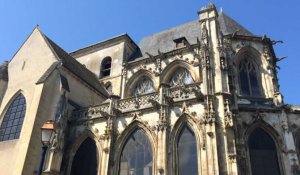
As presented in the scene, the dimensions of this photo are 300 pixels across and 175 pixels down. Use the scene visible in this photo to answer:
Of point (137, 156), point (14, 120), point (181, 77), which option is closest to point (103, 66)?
point (181, 77)

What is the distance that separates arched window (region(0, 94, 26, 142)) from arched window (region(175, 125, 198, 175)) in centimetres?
740

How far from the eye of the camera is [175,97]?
12.2 m

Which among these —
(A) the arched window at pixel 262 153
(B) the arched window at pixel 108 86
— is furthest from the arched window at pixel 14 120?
(A) the arched window at pixel 262 153

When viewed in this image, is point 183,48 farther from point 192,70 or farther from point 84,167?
point 84,167

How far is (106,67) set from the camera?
21.6 meters

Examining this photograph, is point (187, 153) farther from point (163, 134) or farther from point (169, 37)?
point (169, 37)

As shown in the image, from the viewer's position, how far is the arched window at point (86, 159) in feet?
42.0

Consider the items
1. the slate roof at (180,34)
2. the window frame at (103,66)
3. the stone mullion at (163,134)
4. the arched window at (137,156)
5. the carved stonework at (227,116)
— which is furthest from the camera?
the window frame at (103,66)

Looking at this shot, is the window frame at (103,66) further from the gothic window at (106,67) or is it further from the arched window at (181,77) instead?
the arched window at (181,77)

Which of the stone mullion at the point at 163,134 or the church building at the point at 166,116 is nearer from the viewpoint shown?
the stone mullion at the point at 163,134

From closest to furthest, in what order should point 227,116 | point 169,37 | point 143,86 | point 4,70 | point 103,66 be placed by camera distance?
1. point 227,116
2. point 4,70
3. point 143,86
4. point 169,37
5. point 103,66

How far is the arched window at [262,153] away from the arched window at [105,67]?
11.2 metres

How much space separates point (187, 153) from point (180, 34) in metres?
11.6

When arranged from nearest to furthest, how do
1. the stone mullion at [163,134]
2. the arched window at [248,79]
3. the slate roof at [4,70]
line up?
the stone mullion at [163,134], the slate roof at [4,70], the arched window at [248,79]
